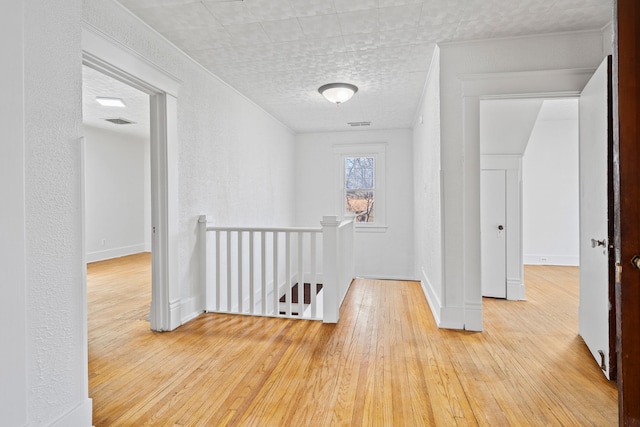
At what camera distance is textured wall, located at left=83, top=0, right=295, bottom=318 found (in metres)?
2.38

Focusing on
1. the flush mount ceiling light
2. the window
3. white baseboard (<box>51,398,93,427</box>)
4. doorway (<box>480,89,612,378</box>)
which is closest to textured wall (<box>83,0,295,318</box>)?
the flush mount ceiling light

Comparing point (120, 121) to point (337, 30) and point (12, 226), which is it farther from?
point (12, 226)

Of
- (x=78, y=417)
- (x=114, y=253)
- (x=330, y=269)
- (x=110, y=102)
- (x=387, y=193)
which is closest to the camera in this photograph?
(x=78, y=417)

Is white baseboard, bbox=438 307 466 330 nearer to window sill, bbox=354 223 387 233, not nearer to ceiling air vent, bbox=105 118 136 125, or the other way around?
window sill, bbox=354 223 387 233

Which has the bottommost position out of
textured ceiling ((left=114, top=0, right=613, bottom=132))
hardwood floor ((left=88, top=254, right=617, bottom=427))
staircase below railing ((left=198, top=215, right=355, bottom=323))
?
hardwood floor ((left=88, top=254, right=617, bottom=427))

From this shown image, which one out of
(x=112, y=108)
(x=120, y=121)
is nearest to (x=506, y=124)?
(x=112, y=108)

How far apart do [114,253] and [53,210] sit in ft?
20.9

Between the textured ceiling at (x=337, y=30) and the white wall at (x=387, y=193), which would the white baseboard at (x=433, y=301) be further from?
the textured ceiling at (x=337, y=30)

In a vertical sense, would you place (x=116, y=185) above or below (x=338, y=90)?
below

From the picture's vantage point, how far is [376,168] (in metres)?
5.90

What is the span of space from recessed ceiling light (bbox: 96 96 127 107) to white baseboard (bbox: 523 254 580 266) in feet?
23.1

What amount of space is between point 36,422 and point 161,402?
1.83ft

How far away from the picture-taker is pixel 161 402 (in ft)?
5.67

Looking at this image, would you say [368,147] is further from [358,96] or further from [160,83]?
[160,83]
